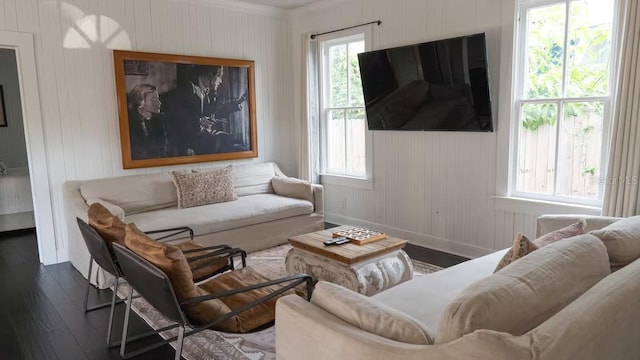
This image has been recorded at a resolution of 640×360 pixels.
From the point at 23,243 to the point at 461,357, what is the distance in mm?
5436

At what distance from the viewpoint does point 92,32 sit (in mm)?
4422

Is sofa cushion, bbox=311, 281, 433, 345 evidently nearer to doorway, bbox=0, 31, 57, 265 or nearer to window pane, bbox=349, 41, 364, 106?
doorway, bbox=0, 31, 57, 265

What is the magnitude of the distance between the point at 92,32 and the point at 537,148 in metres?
4.31

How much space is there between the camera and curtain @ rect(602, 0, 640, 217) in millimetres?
3061

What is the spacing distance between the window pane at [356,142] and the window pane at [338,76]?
0.23 meters

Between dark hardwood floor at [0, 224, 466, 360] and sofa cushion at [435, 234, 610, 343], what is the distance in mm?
1974

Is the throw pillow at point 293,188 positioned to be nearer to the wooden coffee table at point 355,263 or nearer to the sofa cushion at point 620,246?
the wooden coffee table at point 355,263

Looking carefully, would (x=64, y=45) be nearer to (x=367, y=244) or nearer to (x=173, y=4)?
(x=173, y=4)

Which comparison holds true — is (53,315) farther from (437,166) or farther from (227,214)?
(437,166)

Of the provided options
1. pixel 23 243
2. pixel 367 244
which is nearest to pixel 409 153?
pixel 367 244

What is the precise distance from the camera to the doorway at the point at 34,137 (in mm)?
4043

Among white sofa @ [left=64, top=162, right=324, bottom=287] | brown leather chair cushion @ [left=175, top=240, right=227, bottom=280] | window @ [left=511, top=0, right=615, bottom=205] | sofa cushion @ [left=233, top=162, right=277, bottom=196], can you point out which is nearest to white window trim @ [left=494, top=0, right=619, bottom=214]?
window @ [left=511, top=0, right=615, bottom=205]

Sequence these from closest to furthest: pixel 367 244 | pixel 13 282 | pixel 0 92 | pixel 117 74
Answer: pixel 367 244, pixel 13 282, pixel 117 74, pixel 0 92

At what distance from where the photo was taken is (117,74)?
457 cm
